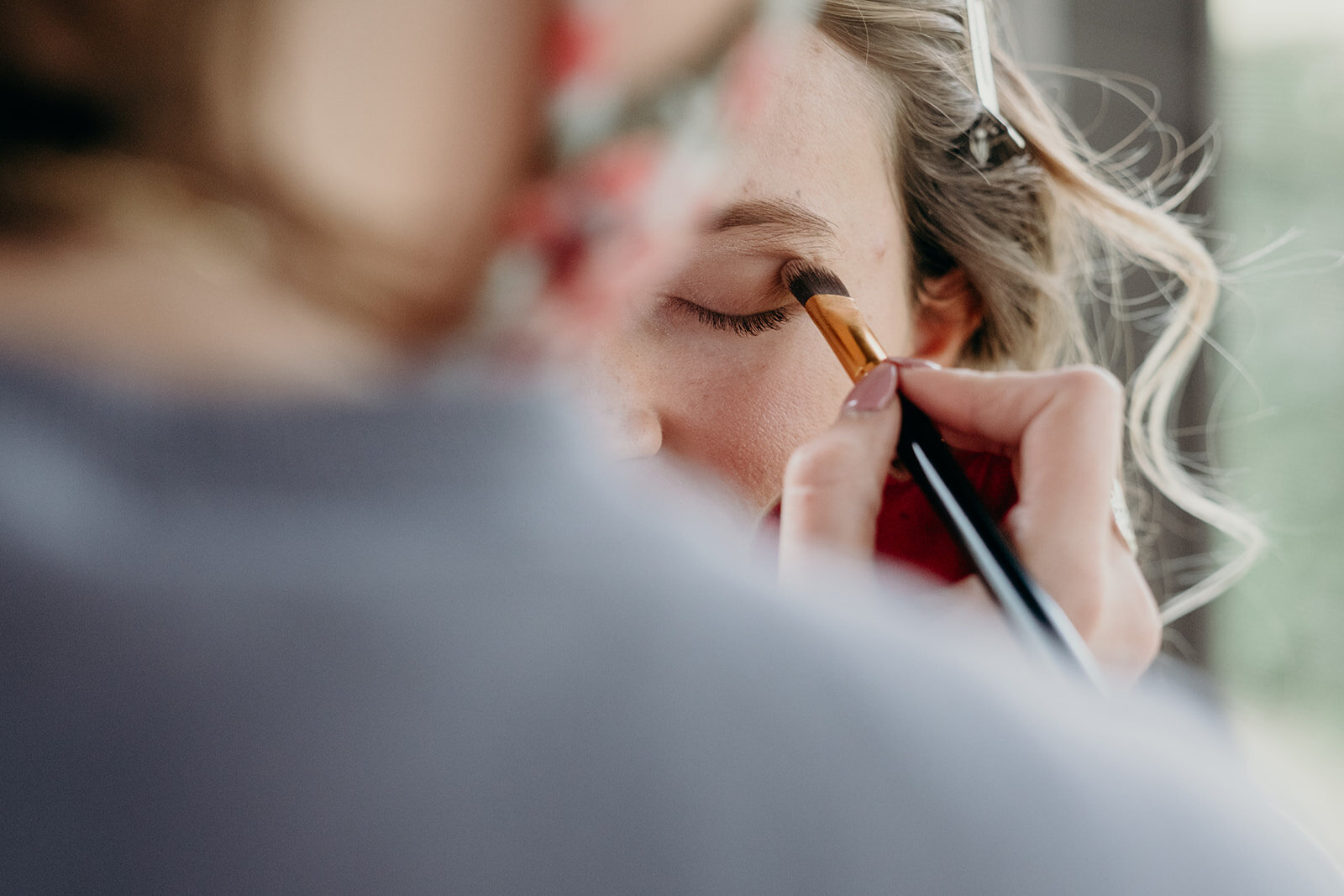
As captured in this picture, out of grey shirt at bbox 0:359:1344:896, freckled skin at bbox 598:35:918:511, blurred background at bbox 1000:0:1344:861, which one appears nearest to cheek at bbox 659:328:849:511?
freckled skin at bbox 598:35:918:511

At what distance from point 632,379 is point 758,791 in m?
0.24

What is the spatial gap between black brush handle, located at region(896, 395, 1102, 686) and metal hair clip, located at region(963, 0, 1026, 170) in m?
0.12

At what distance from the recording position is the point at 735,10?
10cm

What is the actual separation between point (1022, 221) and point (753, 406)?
0.17 m

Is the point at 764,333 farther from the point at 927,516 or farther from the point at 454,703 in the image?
the point at 454,703

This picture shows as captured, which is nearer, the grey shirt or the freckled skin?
the grey shirt

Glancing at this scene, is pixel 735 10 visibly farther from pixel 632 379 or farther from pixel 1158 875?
pixel 632 379

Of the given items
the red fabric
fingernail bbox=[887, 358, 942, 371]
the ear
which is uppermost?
the ear

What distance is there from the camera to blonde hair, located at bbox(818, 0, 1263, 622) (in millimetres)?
375

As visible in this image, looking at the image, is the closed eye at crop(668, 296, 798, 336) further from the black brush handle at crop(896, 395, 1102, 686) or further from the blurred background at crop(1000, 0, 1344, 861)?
the blurred background at crop(1000, 0, 1344, 861)

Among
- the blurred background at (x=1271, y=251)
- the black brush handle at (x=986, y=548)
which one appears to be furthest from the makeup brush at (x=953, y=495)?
the blurred background at (x=1271, y=251)

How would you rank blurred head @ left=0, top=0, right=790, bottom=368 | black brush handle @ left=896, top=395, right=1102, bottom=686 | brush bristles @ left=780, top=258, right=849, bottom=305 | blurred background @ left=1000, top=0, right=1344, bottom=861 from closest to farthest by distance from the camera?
blurred head @ left=0, top=0, right=790, bottom=368 → black brush handle @ left=896, top=395, right=1102, bottom=686 → brush bristles @ left=780, top=258, right=849, bottom=305 → blurred background @ left=1000, top=0, right=1344, bottom=861

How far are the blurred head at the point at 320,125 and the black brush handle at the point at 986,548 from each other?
144 mm

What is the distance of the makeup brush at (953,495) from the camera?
207 millimetres
